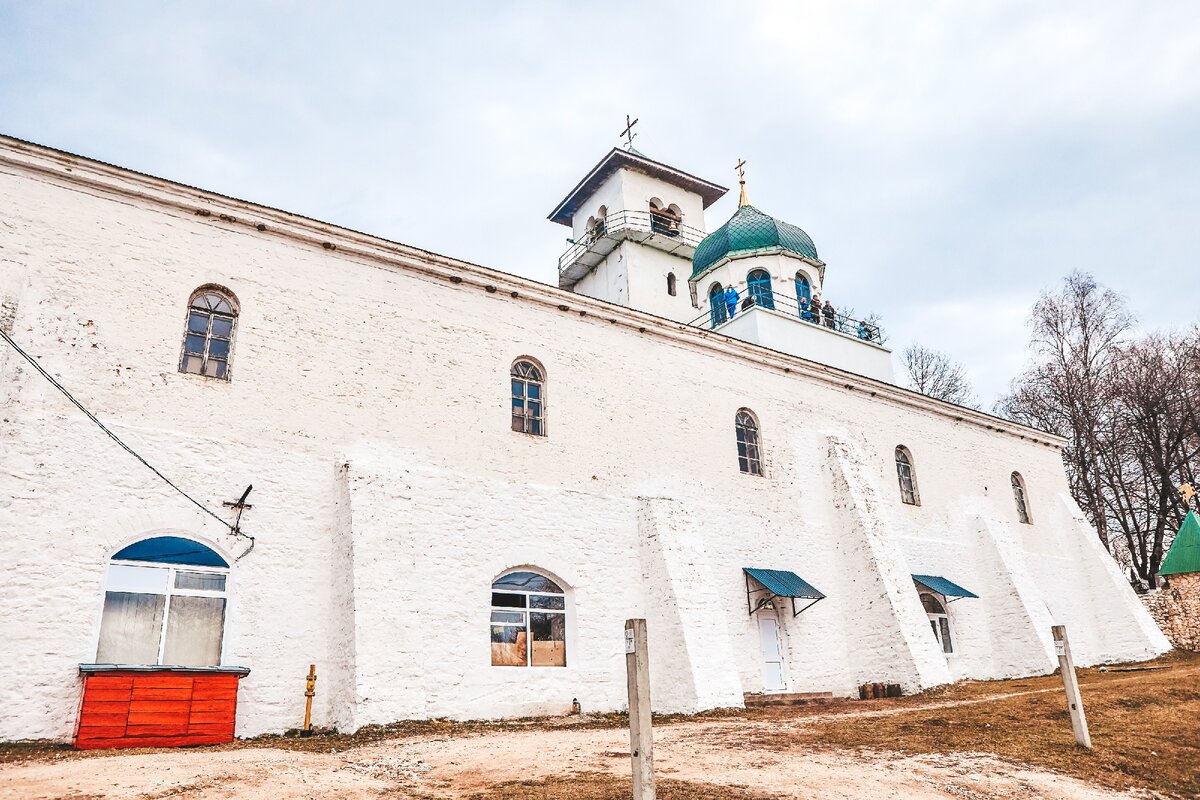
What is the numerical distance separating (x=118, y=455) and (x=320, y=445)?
265cm

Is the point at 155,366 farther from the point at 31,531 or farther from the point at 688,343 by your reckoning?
the point at 688,343

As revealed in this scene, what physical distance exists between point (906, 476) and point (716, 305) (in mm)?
6988

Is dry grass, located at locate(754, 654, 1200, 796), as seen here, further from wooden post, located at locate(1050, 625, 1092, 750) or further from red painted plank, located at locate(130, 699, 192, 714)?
red painted plank, located at locate(130, 699, 192, 714)

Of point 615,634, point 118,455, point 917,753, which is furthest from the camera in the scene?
point 615,634

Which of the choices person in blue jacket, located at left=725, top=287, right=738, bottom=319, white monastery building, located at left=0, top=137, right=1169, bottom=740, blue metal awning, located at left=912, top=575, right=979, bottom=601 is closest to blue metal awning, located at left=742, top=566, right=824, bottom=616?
white monastery building, located at left=0, top=137, right=1169, bottom=740

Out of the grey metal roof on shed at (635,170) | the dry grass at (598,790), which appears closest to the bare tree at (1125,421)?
the grey metal roof on shed at (635,170)

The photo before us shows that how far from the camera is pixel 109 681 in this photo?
9648 mm

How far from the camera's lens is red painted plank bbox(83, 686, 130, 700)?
375 inches

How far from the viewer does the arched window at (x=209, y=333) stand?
12117mm

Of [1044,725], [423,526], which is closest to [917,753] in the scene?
[1044,725]

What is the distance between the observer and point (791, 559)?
1755 cm

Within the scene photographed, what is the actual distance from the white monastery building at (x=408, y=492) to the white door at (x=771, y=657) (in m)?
0.07

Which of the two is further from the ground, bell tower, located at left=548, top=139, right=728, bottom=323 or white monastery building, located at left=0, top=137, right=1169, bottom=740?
bell tower, located at left=548, top=139, right=728, bottom=323

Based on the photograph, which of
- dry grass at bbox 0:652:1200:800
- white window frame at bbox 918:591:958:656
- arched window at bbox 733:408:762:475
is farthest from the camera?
white window frame at bbox 918:591:958:656
